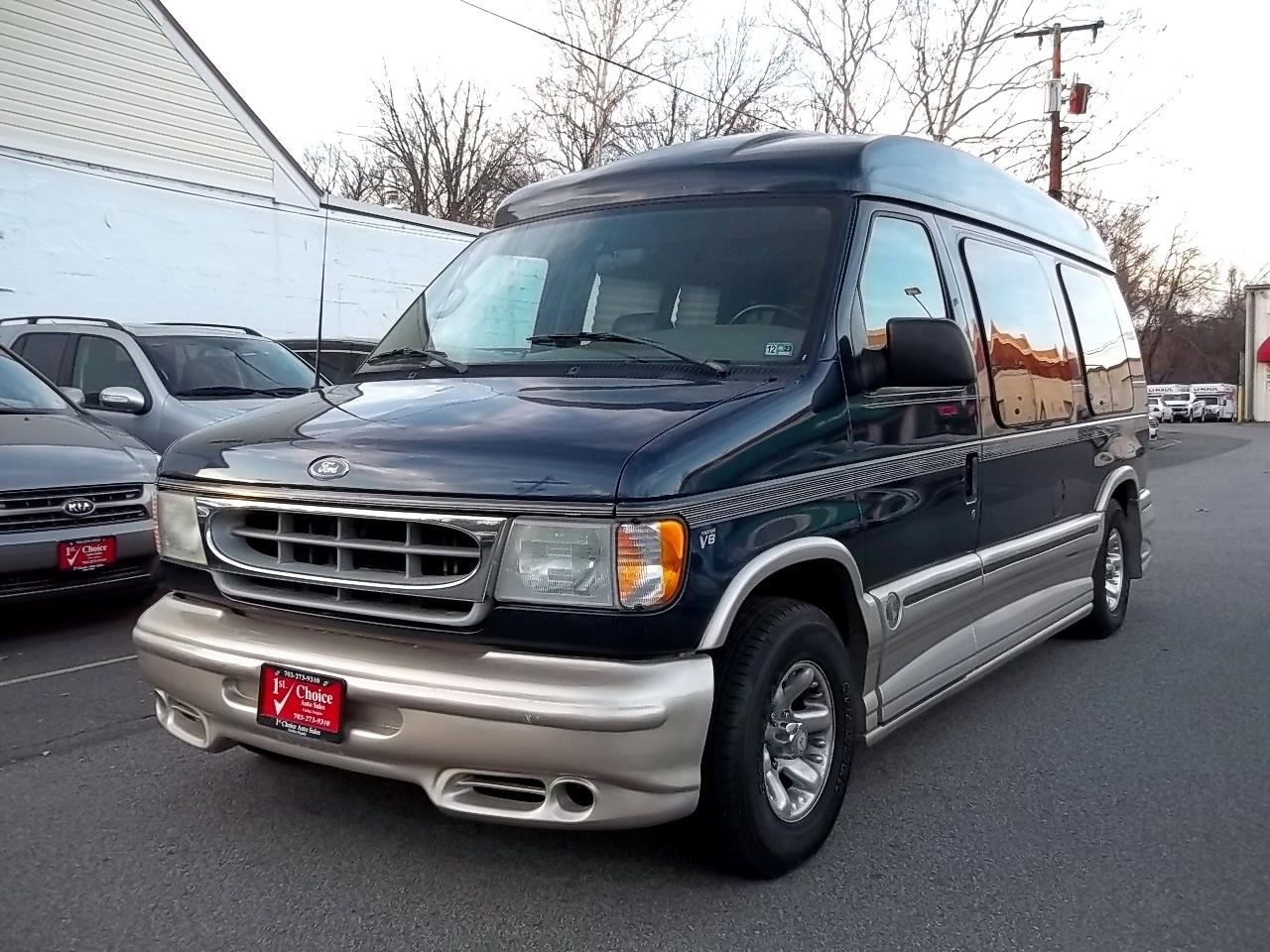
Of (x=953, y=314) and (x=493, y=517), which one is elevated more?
(x=953, y=314)

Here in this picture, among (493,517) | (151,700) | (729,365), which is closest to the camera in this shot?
(493,517)

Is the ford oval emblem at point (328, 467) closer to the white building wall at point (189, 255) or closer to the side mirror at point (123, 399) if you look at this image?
the side mirror at point (123, 399)

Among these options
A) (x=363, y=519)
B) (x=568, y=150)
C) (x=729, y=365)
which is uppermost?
(x=568, y=150)

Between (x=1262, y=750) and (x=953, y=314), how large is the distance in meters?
2.15

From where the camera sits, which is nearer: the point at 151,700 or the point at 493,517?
the point at 493,517

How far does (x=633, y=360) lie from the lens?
3.78 m

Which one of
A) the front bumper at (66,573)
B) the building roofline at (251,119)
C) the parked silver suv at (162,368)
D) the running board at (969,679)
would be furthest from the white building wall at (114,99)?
the running board at (969,679)

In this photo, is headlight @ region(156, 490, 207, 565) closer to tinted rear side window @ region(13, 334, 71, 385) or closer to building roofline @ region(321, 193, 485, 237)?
tinted rear side window @ region(13, 334, 71, 385)

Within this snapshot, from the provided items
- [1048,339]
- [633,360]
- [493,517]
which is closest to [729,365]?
[633,360]

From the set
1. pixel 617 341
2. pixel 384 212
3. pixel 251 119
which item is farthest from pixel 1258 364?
pixel 617 341

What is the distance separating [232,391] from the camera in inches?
354

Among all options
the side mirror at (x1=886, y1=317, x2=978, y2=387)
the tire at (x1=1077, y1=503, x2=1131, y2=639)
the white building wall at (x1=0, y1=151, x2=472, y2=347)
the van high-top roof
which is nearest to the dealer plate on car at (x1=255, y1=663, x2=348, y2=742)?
the side mirror at (x1=886, y1=317, x2=978, y2=387)

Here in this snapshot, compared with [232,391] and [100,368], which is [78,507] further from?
[100,368]

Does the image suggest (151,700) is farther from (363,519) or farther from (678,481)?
(678,481)
